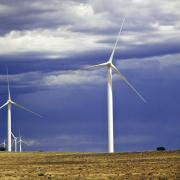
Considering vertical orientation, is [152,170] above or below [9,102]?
below

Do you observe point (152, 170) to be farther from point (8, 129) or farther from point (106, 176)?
point (8, 129)

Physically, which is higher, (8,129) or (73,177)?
(8,129)

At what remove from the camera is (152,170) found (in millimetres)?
66812

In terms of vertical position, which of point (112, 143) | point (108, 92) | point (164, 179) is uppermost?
point (108, 92)

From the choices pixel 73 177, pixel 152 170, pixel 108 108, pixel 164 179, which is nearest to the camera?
pixel 164 179

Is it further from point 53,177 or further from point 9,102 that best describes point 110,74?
point 53,177

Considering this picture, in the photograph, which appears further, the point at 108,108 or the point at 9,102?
the point at 9,102

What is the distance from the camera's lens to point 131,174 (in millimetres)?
62125

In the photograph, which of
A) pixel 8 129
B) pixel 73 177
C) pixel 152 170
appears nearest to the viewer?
pixel 73 177

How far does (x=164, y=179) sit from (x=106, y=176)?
7903mm

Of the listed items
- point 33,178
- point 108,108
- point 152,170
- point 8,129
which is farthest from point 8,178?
point 8,129

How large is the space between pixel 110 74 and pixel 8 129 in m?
46.0

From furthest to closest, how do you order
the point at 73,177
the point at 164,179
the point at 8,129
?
the point at 8,129
the point at 73,177
the point at 164,179

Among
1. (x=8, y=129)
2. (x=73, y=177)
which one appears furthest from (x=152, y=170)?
(x=8, y=129)
